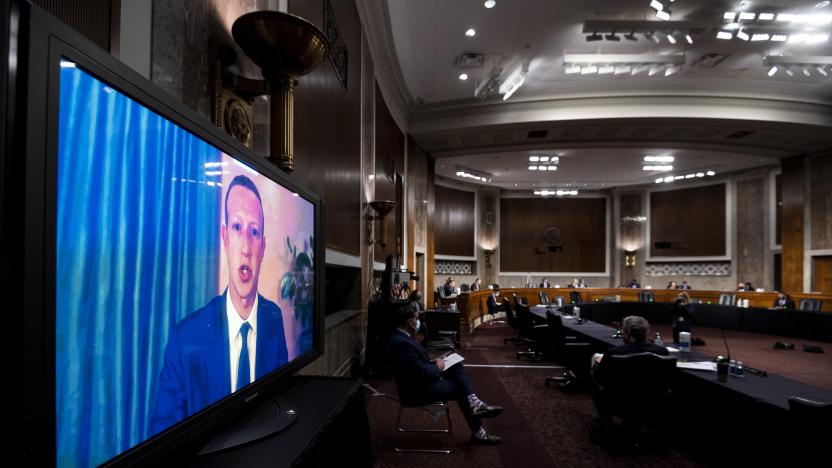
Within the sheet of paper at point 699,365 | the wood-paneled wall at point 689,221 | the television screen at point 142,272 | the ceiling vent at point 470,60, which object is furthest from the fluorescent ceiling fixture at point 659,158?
the television screen at point 142,272

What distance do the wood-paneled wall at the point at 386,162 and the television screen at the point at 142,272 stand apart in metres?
6.25

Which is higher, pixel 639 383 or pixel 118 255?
pixel 118 255

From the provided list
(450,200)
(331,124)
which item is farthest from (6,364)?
(450,200)

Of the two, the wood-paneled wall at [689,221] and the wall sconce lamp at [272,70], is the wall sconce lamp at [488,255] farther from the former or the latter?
the wall sconce lamp at [272,70]

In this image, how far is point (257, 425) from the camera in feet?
5.69

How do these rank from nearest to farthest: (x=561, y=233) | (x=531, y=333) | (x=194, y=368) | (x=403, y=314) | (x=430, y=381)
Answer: (x=194, y=368), (x=430, y=381), (x=403, y=314), (x=531, y=333), (x=561, y=233)

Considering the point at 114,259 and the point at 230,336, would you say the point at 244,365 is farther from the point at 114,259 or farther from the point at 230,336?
the point at 114,259

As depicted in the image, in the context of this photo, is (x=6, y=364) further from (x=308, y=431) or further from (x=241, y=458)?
(x=308, y=431)

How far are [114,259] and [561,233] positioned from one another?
2043 centimetres

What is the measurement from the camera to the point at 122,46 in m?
1.66

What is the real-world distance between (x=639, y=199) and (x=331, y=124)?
17.7 metres

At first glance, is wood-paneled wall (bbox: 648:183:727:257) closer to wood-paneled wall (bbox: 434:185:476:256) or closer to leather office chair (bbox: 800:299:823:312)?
leather office chair (bbox: 800:299:823:312)

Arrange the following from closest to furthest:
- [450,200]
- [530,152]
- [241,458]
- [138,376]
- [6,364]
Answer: [6,364], [138,376], [241,458], [530,152], [450,200]

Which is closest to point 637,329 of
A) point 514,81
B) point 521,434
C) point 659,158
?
point 521,434
